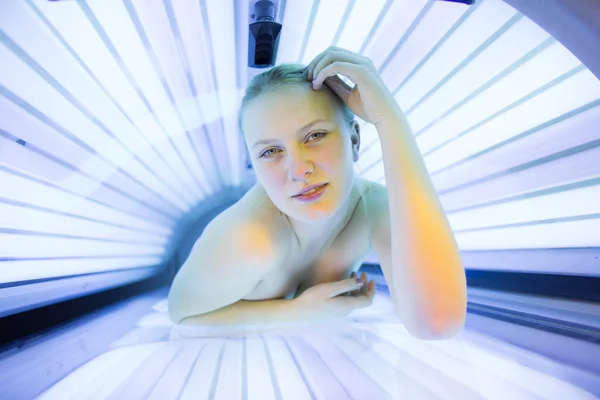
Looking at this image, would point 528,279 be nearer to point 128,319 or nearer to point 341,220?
point 341,220

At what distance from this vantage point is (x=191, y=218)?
3.79 metres

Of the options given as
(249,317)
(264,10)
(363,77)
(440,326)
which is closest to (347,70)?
(363,77)

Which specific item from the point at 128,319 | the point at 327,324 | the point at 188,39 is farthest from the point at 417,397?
the point at 128,319

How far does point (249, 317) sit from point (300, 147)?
32.6 inches

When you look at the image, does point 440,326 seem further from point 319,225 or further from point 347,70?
point 347,70

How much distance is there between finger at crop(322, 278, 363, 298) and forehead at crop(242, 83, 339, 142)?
2.32 feet

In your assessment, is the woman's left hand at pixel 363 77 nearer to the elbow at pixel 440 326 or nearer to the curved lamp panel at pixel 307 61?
the curved lamp panel at pixel 307 61

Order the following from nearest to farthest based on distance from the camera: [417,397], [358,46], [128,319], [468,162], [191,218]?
[417,397]
[358,46]
[468,162]
[128,319]
[191,218]

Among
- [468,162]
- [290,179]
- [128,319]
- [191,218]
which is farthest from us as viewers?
[191,218]

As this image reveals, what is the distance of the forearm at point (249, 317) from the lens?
1769 millimetres

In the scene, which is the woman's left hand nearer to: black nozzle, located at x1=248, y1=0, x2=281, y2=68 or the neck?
black nozzle, located at x1=248, y1=0, x2=281, y2=68

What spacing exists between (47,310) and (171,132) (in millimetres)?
957

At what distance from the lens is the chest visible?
1.79 metres

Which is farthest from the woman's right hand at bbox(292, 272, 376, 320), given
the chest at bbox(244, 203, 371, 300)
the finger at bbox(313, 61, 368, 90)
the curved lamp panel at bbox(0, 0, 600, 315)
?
the finger at bbox(313, 61, 368, 90)
